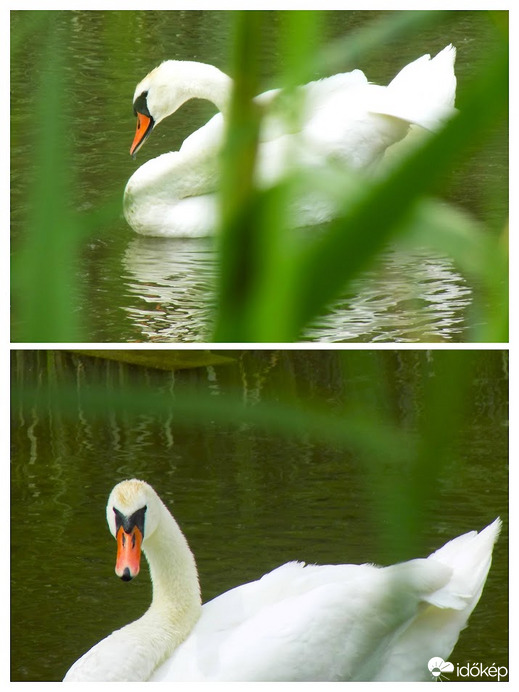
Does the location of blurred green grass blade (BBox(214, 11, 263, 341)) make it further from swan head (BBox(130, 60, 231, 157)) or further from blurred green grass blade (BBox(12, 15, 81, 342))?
swan head (BBox(130, 60, 231, 157))

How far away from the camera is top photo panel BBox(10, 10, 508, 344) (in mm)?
275

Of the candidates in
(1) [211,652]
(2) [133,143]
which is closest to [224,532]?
(1) [211,652]

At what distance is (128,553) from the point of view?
2256 mm

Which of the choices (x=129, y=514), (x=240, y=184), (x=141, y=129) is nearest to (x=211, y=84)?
(x=141, y=129)

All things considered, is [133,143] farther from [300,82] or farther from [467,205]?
[300,82]

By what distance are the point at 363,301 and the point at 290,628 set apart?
0.74 m

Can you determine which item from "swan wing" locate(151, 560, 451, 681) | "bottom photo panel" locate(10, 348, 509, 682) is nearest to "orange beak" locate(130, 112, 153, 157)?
"bottom photo panel" locate(10, 348, 509, 682)

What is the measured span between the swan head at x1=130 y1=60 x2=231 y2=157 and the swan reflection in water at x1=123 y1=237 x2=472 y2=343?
630 millimetres

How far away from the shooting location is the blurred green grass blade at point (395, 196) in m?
0.23

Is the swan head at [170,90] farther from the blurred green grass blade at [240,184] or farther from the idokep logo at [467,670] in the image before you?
the blurred green grass blade at [240,184]

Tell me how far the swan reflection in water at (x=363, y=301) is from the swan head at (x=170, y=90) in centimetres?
63

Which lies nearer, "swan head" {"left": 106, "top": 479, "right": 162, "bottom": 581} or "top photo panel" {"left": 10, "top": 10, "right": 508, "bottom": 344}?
"top photo panel" {"left": 10, "top": 10, "right": 508, "bottom": 344}

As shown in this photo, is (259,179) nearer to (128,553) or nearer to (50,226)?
(50,226)

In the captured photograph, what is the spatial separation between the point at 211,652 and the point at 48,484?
54 cm
